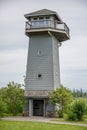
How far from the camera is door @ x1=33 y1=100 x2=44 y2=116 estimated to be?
19928mm

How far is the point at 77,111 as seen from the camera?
1530 centimetres

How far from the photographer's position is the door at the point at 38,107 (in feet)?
65.4

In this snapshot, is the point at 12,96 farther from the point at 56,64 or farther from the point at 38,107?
the point at 56,64

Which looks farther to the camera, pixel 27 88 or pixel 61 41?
pixel 61 41

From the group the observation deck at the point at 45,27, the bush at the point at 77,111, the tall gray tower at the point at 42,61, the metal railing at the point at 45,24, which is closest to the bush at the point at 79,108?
the bush at the point at 77,111

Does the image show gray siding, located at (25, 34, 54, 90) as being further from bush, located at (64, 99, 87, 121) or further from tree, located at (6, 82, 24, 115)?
bush, located at (64, 99, 87, 121)

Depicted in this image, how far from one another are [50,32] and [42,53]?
1590 mm

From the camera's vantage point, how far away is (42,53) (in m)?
19.6

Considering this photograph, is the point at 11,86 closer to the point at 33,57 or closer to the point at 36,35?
the point at 33,57

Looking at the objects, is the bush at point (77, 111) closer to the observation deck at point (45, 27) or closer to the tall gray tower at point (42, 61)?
the tall gray tower at point (42, 61)

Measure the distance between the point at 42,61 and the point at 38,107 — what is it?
3.41m

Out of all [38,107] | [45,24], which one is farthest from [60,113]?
[45,24]

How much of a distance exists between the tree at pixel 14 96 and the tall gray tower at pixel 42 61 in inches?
18.0

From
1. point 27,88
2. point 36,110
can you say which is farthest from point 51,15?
point 36,110
